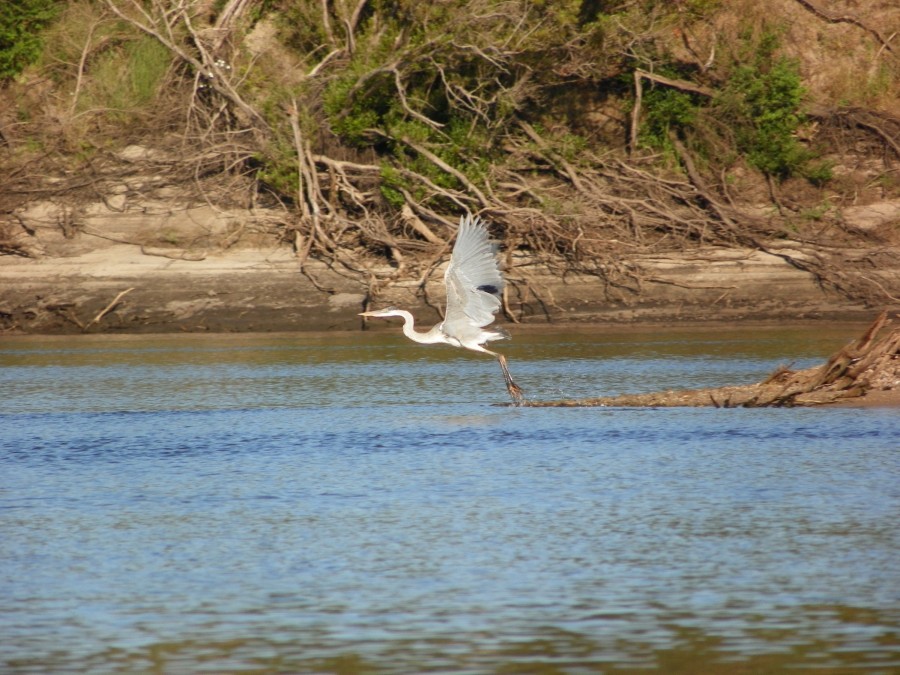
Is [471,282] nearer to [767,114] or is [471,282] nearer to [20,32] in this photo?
[767,114]

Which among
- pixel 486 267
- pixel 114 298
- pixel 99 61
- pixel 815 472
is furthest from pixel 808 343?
pixel 99 61

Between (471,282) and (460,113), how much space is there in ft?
29.2

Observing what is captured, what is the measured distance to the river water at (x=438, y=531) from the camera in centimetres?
557

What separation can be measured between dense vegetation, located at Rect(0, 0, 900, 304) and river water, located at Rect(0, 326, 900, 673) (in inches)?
263

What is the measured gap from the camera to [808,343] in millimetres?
16875

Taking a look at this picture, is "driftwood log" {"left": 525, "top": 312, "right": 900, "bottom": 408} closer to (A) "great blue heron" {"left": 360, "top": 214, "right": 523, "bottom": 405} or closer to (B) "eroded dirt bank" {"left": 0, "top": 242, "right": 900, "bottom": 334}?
(A) "great blue heron" {"left": 360, "top": 214, "right": 523, "bottom": 405}

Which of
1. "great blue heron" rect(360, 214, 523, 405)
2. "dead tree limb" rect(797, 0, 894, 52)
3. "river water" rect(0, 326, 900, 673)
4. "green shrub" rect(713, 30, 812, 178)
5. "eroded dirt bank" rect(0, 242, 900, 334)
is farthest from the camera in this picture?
"dead tree limb" rect(797, 0, 894, 52)

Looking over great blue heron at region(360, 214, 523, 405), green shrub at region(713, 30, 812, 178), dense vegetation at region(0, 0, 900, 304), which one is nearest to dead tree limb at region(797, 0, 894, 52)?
dense vegetation at region(0, 0, 900, 304)

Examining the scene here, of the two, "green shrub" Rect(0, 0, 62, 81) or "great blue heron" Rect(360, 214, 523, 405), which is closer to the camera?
"great blue heron" Rect(360, 214, 523, 405)

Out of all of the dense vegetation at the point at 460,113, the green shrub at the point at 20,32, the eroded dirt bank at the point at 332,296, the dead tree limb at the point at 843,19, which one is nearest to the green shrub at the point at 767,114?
the dense vegetation at the point at 460,113

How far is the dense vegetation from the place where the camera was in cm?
2069

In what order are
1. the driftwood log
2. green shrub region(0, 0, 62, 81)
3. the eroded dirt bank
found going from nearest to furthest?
1. the driftwood log
2. the eroded dirt bank
3. green shrub region(0, 0, 62, 81)

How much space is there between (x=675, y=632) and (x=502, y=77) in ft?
58.0

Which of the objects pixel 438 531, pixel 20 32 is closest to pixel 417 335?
pixel 438 531
